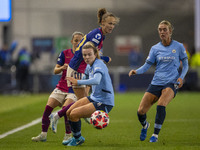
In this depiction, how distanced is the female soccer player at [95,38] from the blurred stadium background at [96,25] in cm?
2067

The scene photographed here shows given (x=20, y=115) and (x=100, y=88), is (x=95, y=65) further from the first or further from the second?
(x=20, y=115)

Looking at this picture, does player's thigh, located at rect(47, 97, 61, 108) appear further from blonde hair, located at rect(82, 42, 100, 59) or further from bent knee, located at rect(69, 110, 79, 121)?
blonde hair, located at rect(82, 42, 100, 59)

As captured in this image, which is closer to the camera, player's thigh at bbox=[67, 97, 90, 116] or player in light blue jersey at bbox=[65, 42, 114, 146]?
player in light blue jersey at bbox=[65, 42, 114, 146]

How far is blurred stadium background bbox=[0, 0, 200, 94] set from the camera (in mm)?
30188

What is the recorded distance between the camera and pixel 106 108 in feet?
26.1

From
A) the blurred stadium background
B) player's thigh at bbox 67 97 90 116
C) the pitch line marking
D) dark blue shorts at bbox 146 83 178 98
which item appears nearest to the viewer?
player's thigh at bbox 67 97 90 116

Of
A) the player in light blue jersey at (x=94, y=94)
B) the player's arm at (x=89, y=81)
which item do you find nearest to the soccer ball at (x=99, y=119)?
the player in light blue jersey at (x=94, y=94)

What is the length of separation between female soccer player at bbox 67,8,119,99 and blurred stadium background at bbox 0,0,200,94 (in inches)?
814

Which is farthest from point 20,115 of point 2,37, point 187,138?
point 2,37

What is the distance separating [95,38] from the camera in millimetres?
8531

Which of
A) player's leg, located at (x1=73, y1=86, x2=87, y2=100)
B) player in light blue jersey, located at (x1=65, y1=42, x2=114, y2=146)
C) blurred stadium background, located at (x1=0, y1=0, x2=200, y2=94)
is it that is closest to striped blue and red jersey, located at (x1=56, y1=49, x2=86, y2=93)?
player's leg, located at (x1=73, y1=86, x2=87, y2=100)

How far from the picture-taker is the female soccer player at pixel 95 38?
28.0ft

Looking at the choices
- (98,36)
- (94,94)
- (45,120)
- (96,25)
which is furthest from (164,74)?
(96,25)

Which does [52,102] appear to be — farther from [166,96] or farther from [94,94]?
[166,96]
